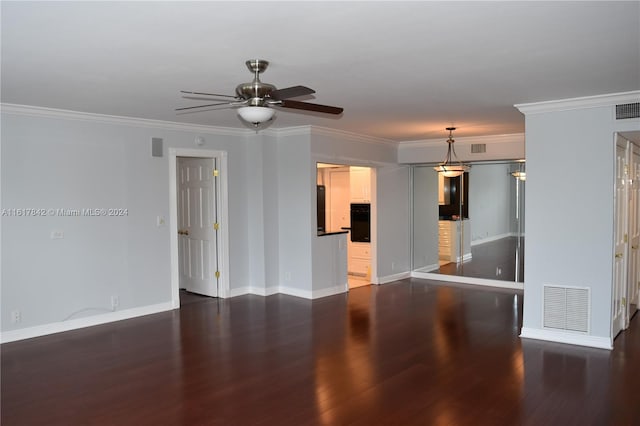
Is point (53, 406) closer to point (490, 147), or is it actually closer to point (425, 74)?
point (425, 74)

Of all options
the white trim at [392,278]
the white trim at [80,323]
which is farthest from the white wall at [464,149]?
the white trim at [80,323]

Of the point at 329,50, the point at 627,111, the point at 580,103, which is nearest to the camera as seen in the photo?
the point at 329,50

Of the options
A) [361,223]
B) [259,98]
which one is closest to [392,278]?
[361,223]

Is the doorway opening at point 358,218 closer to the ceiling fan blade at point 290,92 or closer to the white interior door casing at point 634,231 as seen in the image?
the white interior door casing at point 634,231

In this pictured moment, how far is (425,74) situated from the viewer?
389 centimetres

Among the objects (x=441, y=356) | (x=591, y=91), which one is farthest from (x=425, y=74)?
(x=441, y=356)

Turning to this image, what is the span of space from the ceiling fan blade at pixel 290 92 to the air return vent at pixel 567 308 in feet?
11.4

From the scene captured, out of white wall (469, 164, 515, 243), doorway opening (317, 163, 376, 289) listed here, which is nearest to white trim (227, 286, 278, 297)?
doorway opening (317, 163, 376, 289)

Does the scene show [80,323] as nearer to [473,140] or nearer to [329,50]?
[329,50]

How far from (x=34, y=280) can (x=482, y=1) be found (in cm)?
508

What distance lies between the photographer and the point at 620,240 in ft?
16.8

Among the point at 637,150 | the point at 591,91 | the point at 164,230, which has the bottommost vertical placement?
the point at 164,230

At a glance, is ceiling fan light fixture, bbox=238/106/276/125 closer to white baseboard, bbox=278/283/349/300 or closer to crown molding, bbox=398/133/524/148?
white baseboard, bbox=278/283/349/300

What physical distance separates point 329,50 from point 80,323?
436 centimetres
